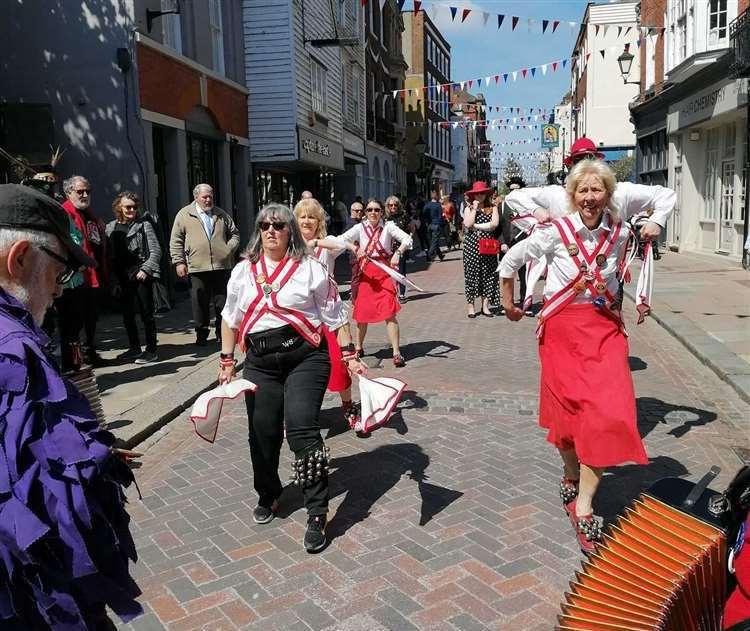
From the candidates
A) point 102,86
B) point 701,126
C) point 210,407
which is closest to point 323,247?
point 210,407

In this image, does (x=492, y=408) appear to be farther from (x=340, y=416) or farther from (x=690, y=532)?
(x=690, y=532)

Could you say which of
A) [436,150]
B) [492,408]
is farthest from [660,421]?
[436,150]

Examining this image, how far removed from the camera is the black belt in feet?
12.9

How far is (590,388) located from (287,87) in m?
15.7

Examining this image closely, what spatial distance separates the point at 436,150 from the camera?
5628cm

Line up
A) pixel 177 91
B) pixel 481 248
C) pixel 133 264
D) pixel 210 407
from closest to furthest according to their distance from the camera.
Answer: pixel 210 407
pixel 133 264
pixel 481 248
pixel 177 91

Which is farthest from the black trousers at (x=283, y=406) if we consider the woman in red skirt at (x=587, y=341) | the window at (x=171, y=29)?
the window at (x=171, y=29)

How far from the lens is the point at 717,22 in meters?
17.7

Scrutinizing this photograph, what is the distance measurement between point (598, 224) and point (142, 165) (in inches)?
370

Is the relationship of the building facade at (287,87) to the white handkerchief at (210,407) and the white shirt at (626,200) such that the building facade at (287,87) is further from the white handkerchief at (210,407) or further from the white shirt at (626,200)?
the white handkerchief at (210,407)

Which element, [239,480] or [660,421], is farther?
[660,421]

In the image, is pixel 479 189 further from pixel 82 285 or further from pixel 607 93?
pixel 607 93

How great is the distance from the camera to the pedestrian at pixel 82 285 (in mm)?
6664

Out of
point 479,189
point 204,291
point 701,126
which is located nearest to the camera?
point 204,291
